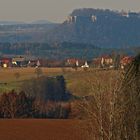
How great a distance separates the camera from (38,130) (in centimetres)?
2578

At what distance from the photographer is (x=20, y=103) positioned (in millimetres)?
37125

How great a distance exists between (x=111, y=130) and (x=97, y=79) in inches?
64.3

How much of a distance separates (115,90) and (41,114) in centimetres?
2504

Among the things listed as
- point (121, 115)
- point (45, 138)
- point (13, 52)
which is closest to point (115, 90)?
point (121, 115)

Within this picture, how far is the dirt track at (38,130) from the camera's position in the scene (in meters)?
22.8

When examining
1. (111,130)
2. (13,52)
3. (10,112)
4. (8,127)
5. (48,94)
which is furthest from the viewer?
(13,52)

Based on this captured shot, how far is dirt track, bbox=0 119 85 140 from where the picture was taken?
22772mm

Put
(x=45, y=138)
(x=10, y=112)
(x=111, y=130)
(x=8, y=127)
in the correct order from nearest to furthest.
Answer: (x=111, y=130) → (x=45, y=138) → (x=8, y=127) → (x=10, y=112)

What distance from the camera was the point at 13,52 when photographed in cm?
19062

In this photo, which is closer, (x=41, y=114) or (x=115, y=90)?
(x=115, y=90)

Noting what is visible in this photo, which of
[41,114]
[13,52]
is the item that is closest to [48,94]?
[41,114]

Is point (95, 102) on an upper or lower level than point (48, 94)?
upper

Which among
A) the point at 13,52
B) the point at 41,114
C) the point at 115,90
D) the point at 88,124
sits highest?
the point at 115,90

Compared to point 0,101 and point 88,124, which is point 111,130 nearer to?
point 88,124
